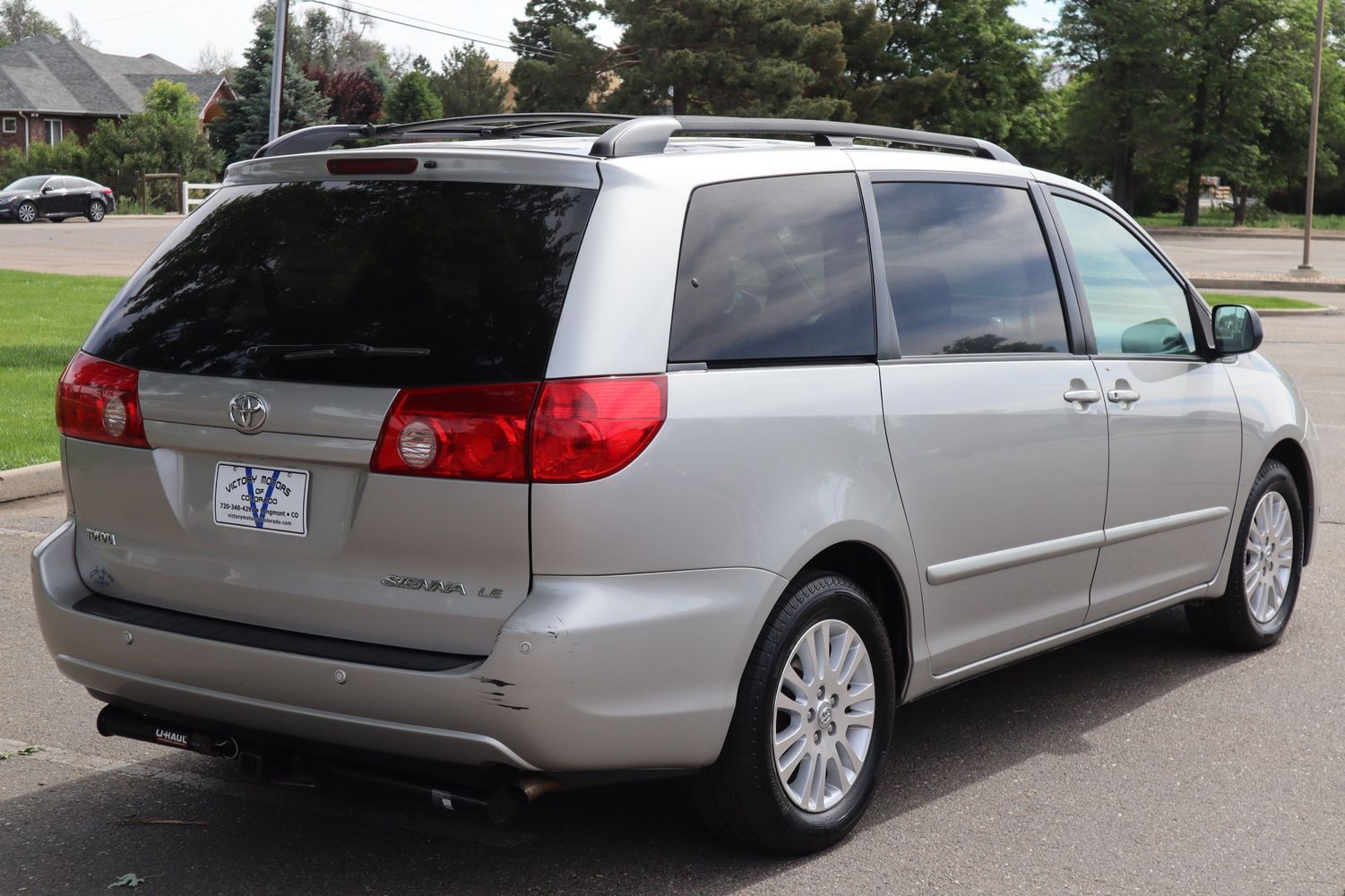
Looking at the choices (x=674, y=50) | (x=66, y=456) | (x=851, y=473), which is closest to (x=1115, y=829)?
(x=851, y=473)

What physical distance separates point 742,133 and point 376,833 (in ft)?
6.93

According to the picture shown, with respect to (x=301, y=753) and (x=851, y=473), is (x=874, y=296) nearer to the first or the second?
(x=851, y=473)

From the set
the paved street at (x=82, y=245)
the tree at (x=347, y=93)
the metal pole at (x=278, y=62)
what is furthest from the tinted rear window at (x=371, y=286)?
the tree at (x=347, y=93)

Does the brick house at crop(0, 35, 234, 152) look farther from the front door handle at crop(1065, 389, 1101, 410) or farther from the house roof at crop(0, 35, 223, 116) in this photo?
the front door handle at crop(1065, 389, 1101, 410)

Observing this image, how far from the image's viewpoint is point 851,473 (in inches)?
154

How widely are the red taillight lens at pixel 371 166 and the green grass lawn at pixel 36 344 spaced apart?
19.1 ft

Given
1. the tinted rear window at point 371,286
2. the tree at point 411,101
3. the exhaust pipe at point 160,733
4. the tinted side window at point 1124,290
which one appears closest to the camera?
the tinted rear window at point 371,286

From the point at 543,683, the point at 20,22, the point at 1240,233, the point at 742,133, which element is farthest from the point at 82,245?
the point at 20,22

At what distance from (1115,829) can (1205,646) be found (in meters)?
2.20

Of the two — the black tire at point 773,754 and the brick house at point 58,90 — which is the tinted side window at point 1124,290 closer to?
the black tire at point 773,754

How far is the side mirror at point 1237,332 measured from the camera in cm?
557

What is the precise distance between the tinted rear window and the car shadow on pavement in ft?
3.77

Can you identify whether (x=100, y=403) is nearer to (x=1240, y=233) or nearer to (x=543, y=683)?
(x=543, y=683)

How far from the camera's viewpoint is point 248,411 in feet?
11.7
